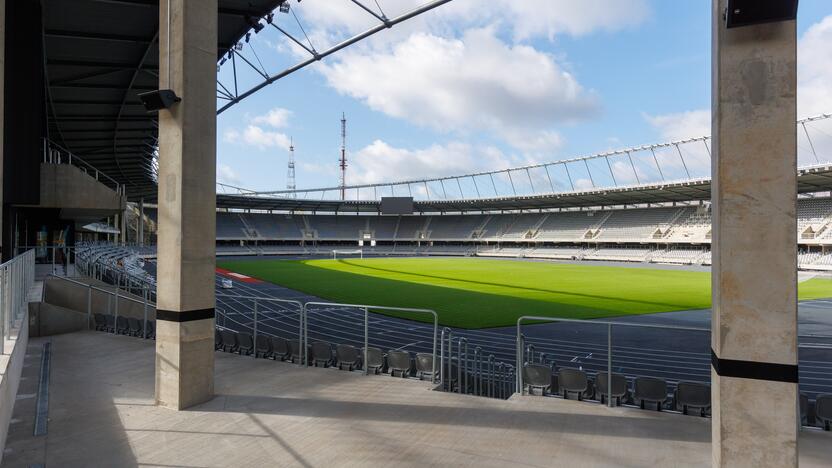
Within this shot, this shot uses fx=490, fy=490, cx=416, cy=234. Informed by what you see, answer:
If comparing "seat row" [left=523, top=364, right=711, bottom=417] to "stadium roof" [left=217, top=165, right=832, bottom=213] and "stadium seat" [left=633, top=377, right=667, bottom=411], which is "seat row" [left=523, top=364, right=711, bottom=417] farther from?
"stadium roof" [left=217, top=165, right=832, bottom=213]

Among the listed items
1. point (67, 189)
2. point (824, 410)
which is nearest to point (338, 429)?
point (824, 410)

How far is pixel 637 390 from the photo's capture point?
23.2 feet

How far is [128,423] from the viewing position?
654 cm

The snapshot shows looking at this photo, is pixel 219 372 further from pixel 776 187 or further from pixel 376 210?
pixel 376 210

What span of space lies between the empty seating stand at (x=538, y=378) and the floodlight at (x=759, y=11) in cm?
531

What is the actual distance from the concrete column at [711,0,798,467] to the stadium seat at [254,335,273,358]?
8071 millimetres

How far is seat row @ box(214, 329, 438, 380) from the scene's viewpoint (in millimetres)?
8750

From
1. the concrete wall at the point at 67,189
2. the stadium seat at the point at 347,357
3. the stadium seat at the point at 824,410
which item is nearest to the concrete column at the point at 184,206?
the stadium seat at the point at 347,357

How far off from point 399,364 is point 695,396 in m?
4.60

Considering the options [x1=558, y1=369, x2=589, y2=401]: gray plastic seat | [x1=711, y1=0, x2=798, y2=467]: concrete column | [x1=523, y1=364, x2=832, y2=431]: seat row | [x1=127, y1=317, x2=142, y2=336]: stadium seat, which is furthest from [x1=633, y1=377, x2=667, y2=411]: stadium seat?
[x1=127, y1=317, x2=142, y2=336]: stadium seat

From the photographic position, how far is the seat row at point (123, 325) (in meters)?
11.9

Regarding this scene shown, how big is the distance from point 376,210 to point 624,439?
83.9 meters

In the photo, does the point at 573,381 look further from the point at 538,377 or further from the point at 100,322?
the point at 100,322

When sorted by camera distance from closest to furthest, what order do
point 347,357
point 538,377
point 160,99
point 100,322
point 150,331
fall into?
point 160,99 → point 538,377 → point 347,357 → point 150,331 → point 100,322
